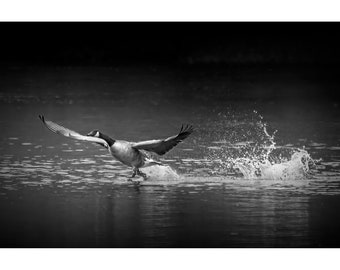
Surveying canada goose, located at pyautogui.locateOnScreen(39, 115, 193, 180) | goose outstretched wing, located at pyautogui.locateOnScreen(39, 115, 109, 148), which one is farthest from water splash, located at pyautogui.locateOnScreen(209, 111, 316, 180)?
goose outstretched wing, located at pyautogui.locateOnScreen(39, 115, 109, 148)

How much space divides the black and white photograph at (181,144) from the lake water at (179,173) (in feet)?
0.08

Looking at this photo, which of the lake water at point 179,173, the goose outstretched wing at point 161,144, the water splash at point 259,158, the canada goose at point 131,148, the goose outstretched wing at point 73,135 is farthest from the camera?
the water splash at point 259,158

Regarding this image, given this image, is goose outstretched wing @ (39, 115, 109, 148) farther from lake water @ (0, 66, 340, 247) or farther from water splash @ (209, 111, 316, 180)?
water splash @ (209, 111, 316, 180)

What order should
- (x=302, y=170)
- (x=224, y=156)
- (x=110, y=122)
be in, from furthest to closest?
(x=110, y=122) < (x=224, y=156) < (x=302, y=170)

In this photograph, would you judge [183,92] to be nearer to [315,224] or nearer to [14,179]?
[14,179]

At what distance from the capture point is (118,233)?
13.5 m

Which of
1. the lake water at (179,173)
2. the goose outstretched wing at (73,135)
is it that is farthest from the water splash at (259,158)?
the goose outstretched wing at (73,135)

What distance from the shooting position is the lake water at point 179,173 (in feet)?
44.5

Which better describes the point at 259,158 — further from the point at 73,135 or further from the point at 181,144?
the point at 73,135

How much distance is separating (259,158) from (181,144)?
6.35ft

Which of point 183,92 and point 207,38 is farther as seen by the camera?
point 207,38

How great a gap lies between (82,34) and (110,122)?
17.3m

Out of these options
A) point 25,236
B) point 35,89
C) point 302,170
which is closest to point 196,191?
point 302,170

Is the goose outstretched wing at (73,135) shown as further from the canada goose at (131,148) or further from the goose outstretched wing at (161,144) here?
the goose outstretched wing at (161,144)
